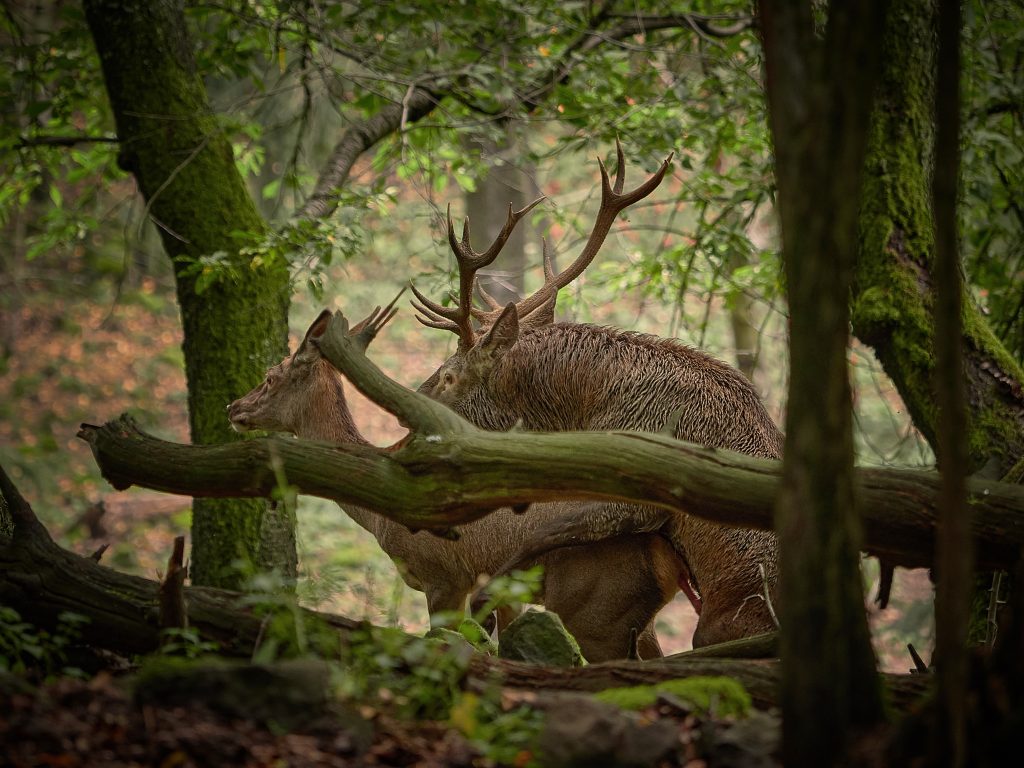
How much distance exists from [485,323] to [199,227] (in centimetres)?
211

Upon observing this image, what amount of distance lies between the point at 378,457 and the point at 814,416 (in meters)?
2.12

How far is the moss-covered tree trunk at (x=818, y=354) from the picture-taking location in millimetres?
2812

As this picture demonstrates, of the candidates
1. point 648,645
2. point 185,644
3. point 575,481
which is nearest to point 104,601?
point 185,644

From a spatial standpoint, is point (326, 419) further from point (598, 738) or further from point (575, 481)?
point (598, 738)

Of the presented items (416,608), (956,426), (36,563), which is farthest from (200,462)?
(416,608)

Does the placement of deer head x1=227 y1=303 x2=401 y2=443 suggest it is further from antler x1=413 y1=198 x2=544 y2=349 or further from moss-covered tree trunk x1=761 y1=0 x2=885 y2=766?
moss-covered tree trunk x1=761 y1=0 x2=885 y2=766

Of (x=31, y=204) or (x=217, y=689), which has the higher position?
(x=31, y=204)

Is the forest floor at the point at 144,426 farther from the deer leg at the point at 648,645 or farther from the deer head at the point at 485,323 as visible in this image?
the deer leg at the point at 648,645

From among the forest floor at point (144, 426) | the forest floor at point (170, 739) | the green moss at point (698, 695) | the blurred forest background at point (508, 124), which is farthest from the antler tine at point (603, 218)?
the forest floor at point (144, 426)

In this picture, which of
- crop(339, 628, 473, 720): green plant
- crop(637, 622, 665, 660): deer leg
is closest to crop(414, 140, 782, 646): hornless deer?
crop(637, 622, 665, 660): deer leg

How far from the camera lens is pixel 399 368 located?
20.9m

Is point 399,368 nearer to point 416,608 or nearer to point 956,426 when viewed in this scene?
point 416,608

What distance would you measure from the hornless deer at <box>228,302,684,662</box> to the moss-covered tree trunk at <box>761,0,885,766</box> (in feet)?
8.81

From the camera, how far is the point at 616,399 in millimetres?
6363
